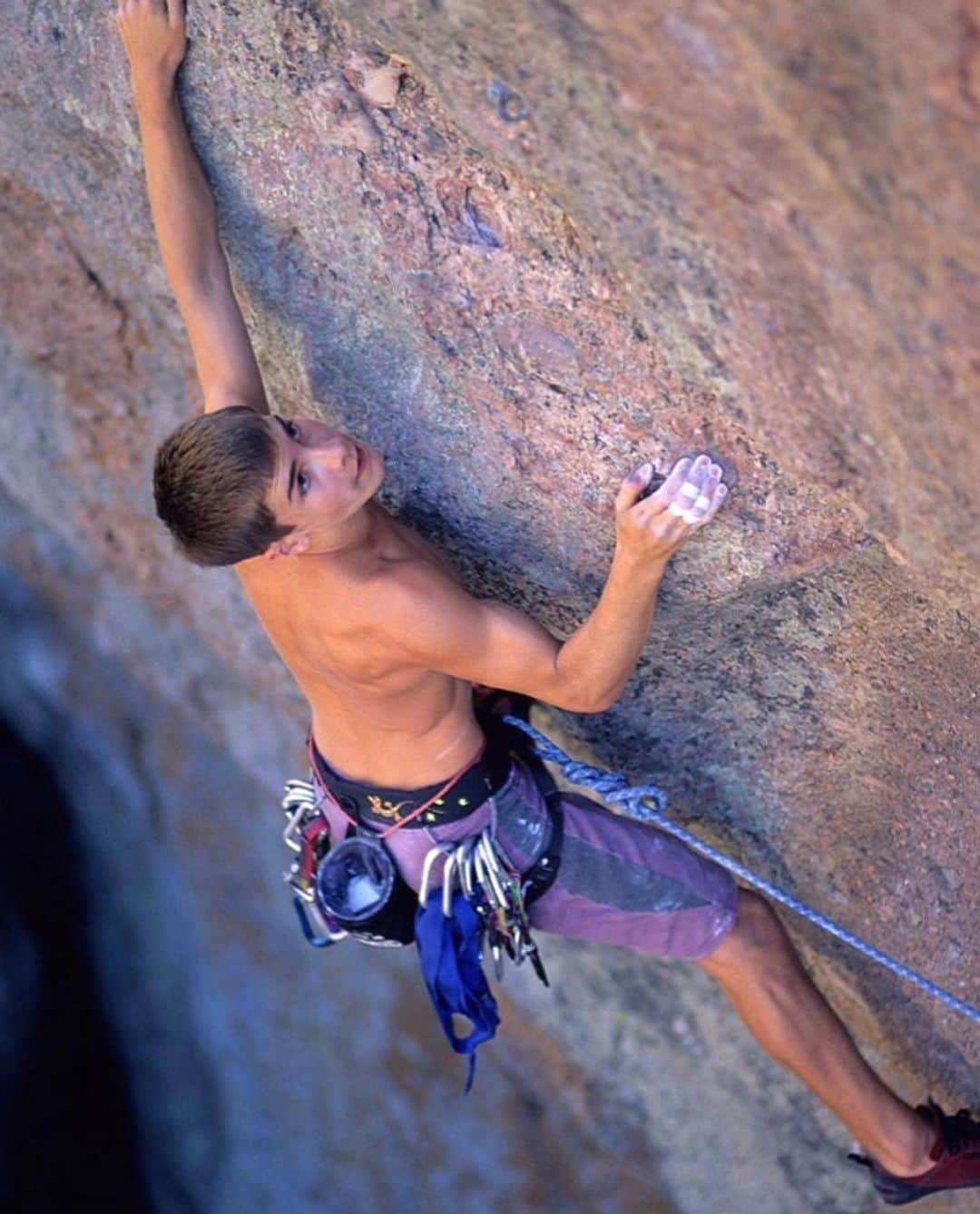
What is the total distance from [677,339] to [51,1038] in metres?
3.80

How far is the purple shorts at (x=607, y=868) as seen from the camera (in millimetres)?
2584

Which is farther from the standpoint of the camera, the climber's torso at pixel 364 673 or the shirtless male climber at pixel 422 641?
the climber's torso at pixel 364 673

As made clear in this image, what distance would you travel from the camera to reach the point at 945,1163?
269 centimetres

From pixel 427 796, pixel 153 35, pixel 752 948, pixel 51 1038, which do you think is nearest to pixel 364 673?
pixel 427 796

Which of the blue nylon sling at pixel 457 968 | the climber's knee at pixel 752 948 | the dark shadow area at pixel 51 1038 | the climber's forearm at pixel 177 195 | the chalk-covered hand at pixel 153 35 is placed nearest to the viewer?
the chalk-covered hand at pixel 153 35

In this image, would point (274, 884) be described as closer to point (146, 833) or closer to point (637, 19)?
point (146, 833)

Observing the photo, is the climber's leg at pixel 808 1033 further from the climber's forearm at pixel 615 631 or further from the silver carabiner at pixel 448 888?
the climber's forearm at pixel 615 631

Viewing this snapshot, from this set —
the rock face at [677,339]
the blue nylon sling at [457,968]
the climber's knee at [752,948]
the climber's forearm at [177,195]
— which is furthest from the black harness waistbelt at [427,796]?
the climber's forearm at [177,195]

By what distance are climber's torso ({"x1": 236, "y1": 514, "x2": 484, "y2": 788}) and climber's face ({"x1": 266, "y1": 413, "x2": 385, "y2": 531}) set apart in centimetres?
16

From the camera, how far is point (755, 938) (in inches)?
106

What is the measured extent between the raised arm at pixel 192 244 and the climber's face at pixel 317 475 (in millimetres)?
265

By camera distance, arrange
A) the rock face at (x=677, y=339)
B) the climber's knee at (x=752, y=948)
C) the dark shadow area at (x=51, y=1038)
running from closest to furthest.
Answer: the rock face at (x=677, y=339) → the climber's knee at (x=752, y=948) → the dark shadow area at (x=51, y=1038)

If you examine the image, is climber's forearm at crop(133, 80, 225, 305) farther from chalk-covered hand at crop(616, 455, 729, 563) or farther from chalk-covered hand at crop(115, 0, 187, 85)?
chalk-covered hand at crop(616, 455, 729, 563)

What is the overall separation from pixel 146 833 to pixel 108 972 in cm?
53
